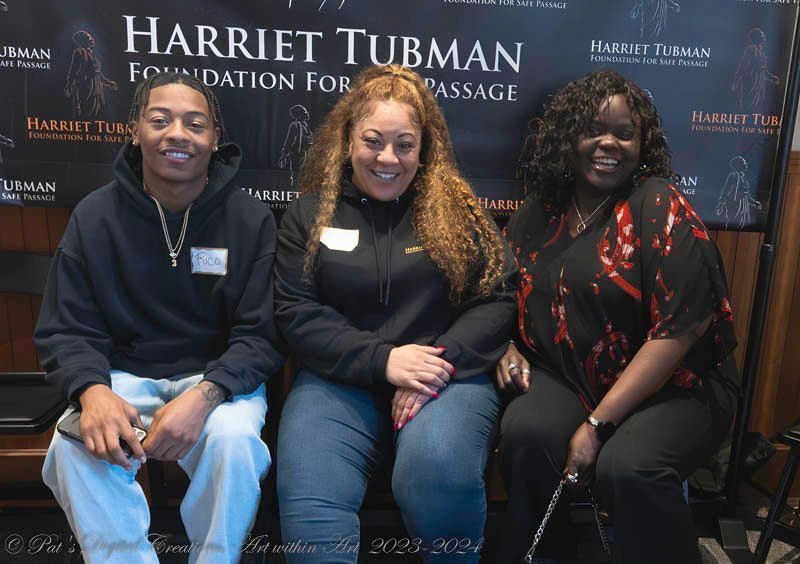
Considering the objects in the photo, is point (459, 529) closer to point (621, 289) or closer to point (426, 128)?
point (621, 289)

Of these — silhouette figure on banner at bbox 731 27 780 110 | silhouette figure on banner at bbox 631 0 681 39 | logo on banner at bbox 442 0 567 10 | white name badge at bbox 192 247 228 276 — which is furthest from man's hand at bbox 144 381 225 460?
silhouette figure on banner at bbox 731 27 780 110

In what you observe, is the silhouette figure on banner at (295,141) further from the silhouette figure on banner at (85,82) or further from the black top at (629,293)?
the black top at (629,293)

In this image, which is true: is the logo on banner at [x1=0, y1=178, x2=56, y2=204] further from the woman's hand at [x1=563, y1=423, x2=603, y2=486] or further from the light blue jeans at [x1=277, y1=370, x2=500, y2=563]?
the woman's hand at [x1=563, y1=423, x2=603, y2=486]

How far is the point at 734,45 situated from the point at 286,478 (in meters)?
1.96

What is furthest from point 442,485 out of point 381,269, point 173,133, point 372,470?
point 173,133

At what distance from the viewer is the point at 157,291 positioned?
182 centimetres

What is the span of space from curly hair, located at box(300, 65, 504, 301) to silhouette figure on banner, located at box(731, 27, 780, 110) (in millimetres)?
1011

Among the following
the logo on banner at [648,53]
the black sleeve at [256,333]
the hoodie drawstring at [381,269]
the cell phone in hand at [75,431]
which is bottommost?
the cell phone in hand at [75,431]

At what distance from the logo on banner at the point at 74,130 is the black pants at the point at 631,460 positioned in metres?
1.53

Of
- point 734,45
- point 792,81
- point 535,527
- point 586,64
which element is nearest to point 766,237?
point 792,81

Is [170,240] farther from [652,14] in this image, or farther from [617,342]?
[652,14]

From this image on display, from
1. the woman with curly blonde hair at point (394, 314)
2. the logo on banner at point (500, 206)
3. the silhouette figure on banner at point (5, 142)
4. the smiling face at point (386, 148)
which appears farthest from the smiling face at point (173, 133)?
the logo on banner at point (500, 206)

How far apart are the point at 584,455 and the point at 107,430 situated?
1188mm

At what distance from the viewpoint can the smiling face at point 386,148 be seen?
1.83 m
